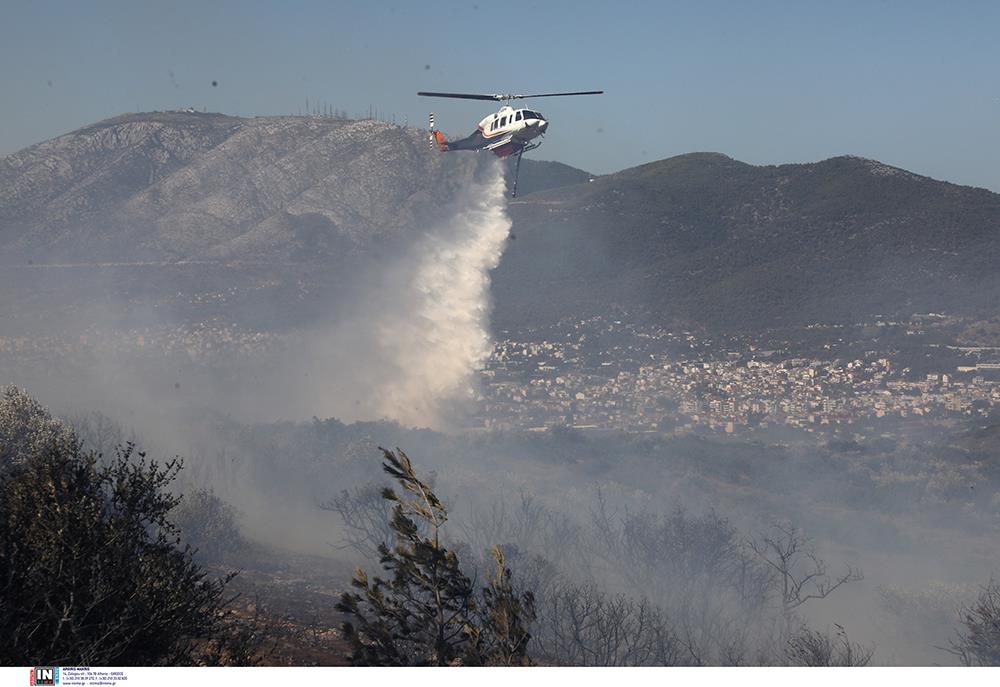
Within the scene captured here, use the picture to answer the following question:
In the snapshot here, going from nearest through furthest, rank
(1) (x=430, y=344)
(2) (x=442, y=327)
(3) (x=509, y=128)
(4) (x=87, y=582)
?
(4) (x=87, y=582), (3) (x=509, y=128), (2) (x=442, y=327), (1) (x=430, y=344)

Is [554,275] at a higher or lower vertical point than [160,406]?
higher

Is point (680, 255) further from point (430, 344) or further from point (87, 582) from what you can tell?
point (87, 582)

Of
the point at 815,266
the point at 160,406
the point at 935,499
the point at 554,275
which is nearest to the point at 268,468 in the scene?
the point at 160,406

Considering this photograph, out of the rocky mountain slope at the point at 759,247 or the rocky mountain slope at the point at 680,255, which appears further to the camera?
the rocky mountain slope at the point at 680,255

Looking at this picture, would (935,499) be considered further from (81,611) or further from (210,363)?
(210,363)

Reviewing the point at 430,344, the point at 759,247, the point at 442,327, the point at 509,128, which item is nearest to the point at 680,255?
the point at 759,247

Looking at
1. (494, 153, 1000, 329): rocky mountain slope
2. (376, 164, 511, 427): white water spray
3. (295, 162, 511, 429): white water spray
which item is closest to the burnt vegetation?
(295, 162, 511, 429): white water spray

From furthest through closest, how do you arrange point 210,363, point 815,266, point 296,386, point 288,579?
Result: point 815,266 < point 210,363 < point 296,386 < point 288,579

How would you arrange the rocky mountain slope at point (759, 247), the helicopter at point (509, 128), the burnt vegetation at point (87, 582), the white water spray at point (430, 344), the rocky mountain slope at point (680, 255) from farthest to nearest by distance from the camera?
the rocky mountain slope at point (680, 255) → the rocky mountain slope at point (759, 247) → the white water spray at point (430, 344) → the helicopter at point (509, 128) → the burnt vegetation at point (87, 582)

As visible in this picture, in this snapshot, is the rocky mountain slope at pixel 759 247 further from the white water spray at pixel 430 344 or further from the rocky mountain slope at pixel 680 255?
the white water spray at pixel 430 344

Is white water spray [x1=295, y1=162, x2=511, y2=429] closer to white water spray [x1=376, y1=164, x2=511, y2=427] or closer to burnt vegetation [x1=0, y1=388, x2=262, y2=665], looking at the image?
white water spray [x1=376, y1=164, x2=511, y2=427]

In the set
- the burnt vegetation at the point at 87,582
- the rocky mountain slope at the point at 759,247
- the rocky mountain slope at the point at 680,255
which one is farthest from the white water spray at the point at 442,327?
the burnt vegetation at the point at 87,582
